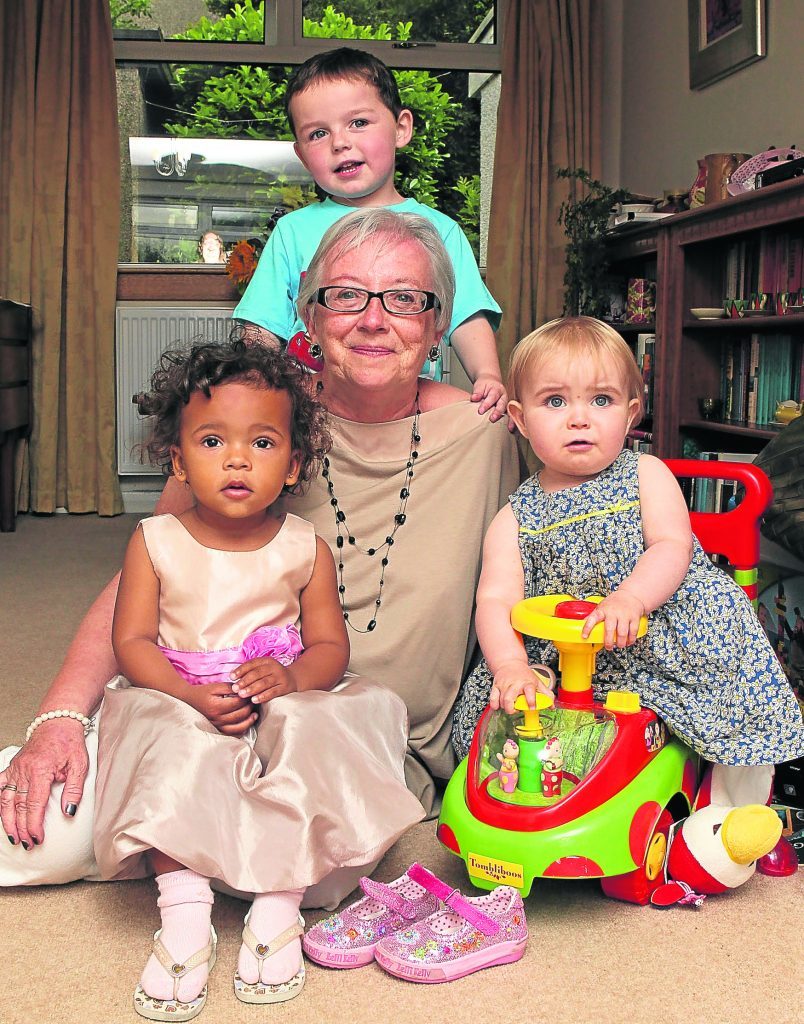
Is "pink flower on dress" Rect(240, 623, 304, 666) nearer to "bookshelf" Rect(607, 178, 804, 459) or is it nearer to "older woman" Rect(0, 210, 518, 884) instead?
"older woman" Rect(0, 210, 518, 884)

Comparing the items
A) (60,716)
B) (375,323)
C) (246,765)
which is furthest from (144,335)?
(246,765)

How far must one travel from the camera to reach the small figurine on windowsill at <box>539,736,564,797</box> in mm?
1377

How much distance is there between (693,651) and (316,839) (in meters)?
0.58

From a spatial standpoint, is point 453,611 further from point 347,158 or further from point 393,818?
point 347,158

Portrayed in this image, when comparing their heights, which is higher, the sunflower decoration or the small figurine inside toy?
the sunflower decoration

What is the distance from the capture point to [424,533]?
178 centimetres

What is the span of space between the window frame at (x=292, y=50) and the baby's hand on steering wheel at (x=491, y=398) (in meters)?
3.57

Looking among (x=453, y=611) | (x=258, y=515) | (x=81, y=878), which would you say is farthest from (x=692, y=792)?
(x=81, y=878)

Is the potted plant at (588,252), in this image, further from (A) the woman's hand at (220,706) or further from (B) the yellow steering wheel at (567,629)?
(A) the woman's hand at (220,706)

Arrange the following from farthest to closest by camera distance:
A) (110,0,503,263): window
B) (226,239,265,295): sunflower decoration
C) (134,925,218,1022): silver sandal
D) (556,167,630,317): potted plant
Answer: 1. (110,0,503,263): window
2. (226,239,265,295): sunflower decoration
3. (556,167,630,317): potted plant
4. (134,925,218,1022): silver sandal

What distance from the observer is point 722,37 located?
3.79 metres

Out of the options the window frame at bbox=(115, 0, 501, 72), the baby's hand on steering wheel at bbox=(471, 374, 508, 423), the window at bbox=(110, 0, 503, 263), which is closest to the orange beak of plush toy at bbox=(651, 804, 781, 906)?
the baby's hand on steering wheel at bbox=(471, 374, 508, 423)

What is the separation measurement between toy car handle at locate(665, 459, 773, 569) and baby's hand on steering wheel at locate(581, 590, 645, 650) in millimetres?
348

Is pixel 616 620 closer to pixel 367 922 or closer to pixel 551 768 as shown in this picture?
pixel 551 768
